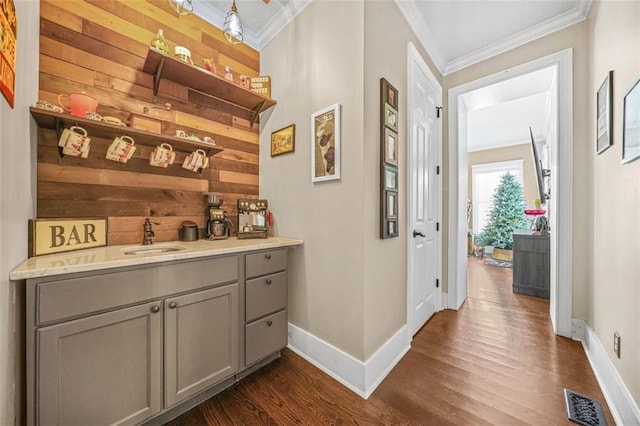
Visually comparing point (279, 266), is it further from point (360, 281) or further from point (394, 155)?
point (394, 155)

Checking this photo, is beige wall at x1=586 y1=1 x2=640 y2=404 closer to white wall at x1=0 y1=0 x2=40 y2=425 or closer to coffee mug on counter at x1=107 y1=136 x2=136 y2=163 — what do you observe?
white wall at x1=0 y1=0 x2=40 y2=425

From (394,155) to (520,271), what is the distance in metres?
2.96

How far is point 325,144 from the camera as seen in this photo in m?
1.78

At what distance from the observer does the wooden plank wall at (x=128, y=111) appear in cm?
145

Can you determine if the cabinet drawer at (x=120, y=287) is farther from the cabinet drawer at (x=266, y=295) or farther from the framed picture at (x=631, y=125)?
the framed picture at (x=631, y=125)

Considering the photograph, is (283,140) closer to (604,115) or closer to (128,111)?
(128,111)

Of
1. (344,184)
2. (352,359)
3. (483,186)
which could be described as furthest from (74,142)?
(483,186)

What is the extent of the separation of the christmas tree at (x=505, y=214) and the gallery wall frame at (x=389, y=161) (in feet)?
18.2

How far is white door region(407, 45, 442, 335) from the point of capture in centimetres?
210

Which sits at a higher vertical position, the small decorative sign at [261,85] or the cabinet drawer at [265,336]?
the small decorative sign at [261,85]

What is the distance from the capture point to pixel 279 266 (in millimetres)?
1824

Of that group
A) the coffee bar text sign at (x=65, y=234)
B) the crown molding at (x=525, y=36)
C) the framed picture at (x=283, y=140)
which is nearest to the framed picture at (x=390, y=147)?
the framed picture at (x=283, y=140)

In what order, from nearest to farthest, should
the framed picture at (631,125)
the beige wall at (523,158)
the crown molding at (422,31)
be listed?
the framed picture at (631,125)
the crown molding at (422,31)
the beige wall at (523,158)

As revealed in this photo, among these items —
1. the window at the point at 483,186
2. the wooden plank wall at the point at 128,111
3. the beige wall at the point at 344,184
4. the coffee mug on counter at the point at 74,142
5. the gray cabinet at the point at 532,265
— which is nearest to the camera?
the coffee mug on counter at the point at 74,142
